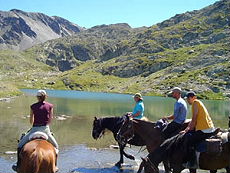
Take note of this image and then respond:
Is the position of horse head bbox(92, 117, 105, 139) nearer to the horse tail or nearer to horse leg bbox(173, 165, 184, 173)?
horse leg bbox(173, 165, 184, 173)

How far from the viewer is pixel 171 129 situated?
17609 mm

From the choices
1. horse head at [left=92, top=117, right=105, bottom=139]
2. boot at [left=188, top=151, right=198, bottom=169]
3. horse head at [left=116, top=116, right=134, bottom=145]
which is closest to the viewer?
boot at [left=188, top=151, right=198, bottom=169]

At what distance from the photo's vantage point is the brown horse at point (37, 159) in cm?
1132

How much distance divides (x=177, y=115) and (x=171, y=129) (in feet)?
3.16

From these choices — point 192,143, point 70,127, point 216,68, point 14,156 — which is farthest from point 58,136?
point 216,68

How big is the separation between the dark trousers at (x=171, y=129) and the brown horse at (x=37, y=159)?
762 centimetres

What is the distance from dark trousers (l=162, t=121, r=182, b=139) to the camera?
685 inches

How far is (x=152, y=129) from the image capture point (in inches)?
719

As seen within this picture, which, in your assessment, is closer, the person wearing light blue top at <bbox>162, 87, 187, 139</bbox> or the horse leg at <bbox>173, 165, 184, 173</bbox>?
the horse leg at <bbox>173, 165, 184, 173</bbox>

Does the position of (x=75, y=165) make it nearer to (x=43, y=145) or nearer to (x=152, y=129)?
(x=152, y=129)

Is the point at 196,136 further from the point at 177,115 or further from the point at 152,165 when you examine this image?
the point at 177,115

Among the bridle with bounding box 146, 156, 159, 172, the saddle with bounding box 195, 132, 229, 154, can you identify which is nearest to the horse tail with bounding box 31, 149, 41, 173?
the bridle with bounding box 146, 156, 159, 172

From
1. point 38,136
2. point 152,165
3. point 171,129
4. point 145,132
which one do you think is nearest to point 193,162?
point 152,165

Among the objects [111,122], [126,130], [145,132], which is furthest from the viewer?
[111,122]
